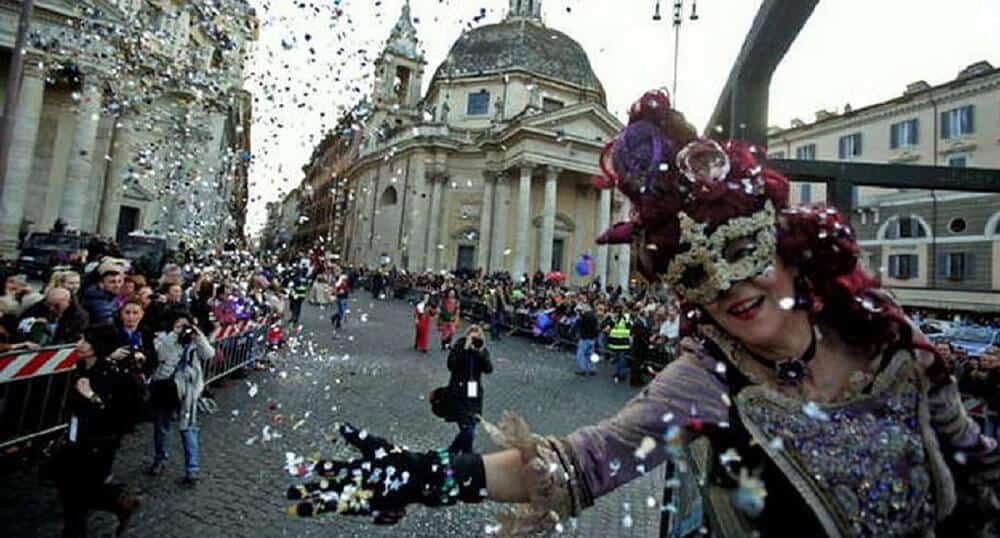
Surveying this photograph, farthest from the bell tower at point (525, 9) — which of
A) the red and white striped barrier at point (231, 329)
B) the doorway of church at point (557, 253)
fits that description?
the red and white striped barrier at point (231, 329)

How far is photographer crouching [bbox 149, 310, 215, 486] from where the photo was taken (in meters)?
5.41

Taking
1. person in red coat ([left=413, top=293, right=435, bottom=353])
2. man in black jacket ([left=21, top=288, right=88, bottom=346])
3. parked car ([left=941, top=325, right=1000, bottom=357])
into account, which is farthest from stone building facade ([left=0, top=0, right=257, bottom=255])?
parked car ([left=941, top=325, right=1000, bottom=357])

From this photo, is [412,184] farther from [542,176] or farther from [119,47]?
[119,47]

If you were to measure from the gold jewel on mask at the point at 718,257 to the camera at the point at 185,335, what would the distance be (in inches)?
224

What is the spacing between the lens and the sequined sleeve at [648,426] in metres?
1.36

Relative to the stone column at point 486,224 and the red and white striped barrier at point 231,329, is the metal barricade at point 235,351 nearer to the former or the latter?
the red and white striped barrier at point 231,329

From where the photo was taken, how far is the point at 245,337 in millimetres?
10359

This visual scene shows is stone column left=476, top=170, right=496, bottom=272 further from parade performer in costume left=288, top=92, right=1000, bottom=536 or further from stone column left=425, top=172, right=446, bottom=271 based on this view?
parade performer in costume left=288, top=92, right=1000, bottom=536

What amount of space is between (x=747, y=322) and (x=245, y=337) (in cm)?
1069

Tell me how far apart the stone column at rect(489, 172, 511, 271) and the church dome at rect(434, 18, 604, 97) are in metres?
11.6

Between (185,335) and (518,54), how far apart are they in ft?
153

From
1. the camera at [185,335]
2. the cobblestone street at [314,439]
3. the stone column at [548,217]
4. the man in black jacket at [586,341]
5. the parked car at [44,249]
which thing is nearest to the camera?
the cobblestone street at [314,439]

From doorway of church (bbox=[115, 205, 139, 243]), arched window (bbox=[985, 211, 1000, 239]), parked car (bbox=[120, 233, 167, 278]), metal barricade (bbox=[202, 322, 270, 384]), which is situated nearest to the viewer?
metal barricade (bbox=[202, 322, 270, 384])

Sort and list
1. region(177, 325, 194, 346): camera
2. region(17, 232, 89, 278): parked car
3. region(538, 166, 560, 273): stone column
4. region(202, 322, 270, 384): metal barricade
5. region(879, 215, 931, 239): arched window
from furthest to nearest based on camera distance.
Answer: region(538, 166, 560, 273): stone column
region(879, 215, 931, 239): arched window
region(17, 232, 89, 278): parked car
region(202, 322, 270, 384): metal barricade
region(177, 325, 194, 346): camera
